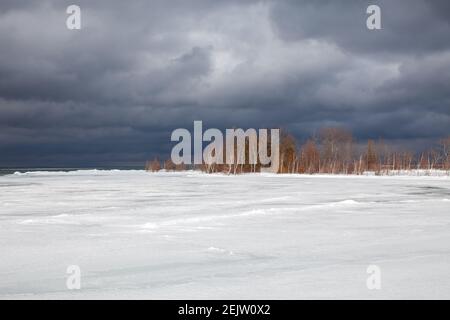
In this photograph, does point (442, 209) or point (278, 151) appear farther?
point (278, 151)

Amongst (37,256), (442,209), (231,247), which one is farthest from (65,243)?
(442,209)

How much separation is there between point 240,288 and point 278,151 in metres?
86.7

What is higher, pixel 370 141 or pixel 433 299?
pixel 370 141

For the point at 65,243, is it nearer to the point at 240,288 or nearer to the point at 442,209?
the point at 240,288

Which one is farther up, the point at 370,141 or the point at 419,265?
the point at 370,141

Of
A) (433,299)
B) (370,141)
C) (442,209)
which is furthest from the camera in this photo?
(370,141)

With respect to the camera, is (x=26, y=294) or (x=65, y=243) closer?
(x=26, y=294)

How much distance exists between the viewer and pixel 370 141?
3989 inches
